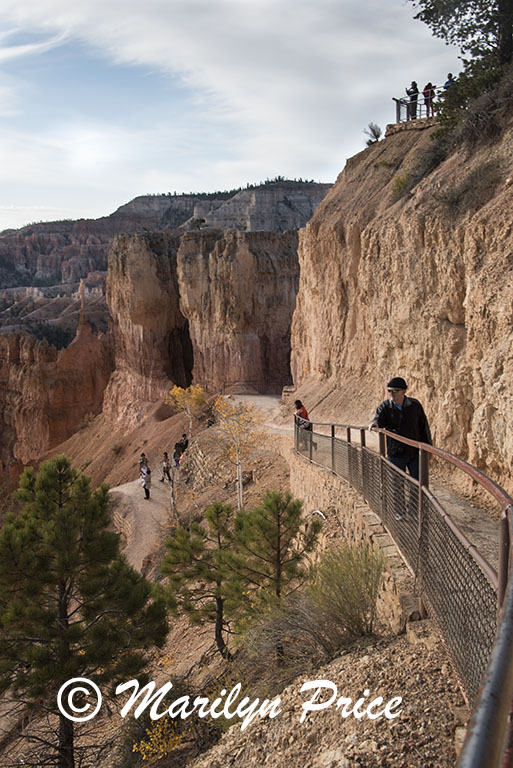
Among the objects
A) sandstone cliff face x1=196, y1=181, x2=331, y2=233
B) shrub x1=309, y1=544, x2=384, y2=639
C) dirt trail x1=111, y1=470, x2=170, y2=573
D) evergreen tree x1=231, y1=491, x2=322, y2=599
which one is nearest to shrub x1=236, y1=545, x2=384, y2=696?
shrub x1=309, y1=544, x2=384, y2=639

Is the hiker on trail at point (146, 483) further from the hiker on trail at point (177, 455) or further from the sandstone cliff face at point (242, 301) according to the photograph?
the sandstone cliff face at point (242, 301)

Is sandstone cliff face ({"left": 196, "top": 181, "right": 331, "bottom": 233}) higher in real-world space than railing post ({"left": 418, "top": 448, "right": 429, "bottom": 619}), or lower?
higher

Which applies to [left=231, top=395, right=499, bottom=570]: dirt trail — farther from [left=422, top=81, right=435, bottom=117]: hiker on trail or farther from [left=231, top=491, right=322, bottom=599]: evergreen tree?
[left=422, top=81, right=435, bottom=117]: hiker on trail

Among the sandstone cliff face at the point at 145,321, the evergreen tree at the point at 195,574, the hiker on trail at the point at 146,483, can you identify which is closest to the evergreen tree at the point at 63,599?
the evergreen tree at the point at 195,574

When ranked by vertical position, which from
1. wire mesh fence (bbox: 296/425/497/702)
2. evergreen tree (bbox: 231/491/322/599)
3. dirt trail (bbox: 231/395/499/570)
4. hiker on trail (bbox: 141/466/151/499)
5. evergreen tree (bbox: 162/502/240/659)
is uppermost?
wire mesh fence (bbox: 296/425/497/702)

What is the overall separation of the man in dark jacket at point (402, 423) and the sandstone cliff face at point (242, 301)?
2679 cm

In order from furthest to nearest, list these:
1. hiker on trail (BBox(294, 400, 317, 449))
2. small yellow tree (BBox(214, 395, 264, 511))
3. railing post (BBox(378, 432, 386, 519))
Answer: small yellow tree (BBox(214, 395, 264, 511)), hiker on trail (BBox(294, 400, 317, 449)), railing post (BBox(378, 432, 386, 519))

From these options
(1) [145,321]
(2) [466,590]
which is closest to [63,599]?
(2) [466,590]

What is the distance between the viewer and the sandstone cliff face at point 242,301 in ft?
109

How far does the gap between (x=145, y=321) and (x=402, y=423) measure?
33.9 metres

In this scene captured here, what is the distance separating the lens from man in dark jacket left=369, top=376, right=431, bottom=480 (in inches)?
236

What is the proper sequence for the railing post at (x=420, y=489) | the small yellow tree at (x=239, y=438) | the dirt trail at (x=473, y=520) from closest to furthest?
the railing post at (x=420, y=489) → the dirt trail at (x=473, y=520) → the small yellow tree at (x=239, y=438)

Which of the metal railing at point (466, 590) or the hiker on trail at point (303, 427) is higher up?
the metal railing at point (466, 590)

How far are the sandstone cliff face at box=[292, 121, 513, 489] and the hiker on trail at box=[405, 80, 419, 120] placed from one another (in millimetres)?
886
